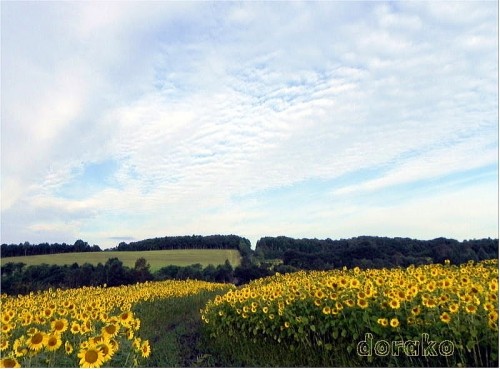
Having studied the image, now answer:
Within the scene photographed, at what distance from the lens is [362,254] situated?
1827 centimetres

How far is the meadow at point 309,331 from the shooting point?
189 inches

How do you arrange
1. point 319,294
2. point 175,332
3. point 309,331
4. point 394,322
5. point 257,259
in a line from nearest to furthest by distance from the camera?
point 394,322
point 309,331
point 319,294
point 175,332
point 257,259

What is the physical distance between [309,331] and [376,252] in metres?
11.7

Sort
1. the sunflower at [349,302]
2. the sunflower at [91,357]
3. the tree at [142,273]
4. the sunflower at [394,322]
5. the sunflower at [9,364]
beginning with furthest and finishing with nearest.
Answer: the tree at [142,273] → the sunflower at [349,302] → the sunflower at [394,322] → the sunflower at [91,357] → the sunflower at [9,364]

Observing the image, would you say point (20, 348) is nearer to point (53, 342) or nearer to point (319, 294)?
point (53, 342)

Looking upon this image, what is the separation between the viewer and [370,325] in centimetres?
600

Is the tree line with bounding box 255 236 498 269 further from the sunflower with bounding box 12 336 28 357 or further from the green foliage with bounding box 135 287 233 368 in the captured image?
the sunflower with bounding box 12 336 28 357

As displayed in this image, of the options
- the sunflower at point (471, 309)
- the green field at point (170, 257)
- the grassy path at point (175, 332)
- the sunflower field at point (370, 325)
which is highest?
the green field at point (170, 257)

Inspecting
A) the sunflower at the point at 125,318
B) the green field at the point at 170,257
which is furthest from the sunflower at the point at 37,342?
the green field at the point at 170,257

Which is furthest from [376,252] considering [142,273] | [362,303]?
[142,273]

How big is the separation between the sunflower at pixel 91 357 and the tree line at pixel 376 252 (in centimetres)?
1115

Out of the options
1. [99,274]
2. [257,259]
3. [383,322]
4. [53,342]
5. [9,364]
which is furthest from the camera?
[257,259]

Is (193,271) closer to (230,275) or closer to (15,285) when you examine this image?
(230,275)

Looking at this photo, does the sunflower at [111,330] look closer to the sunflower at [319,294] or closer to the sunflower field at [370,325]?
the sunflower field at [370,325]
